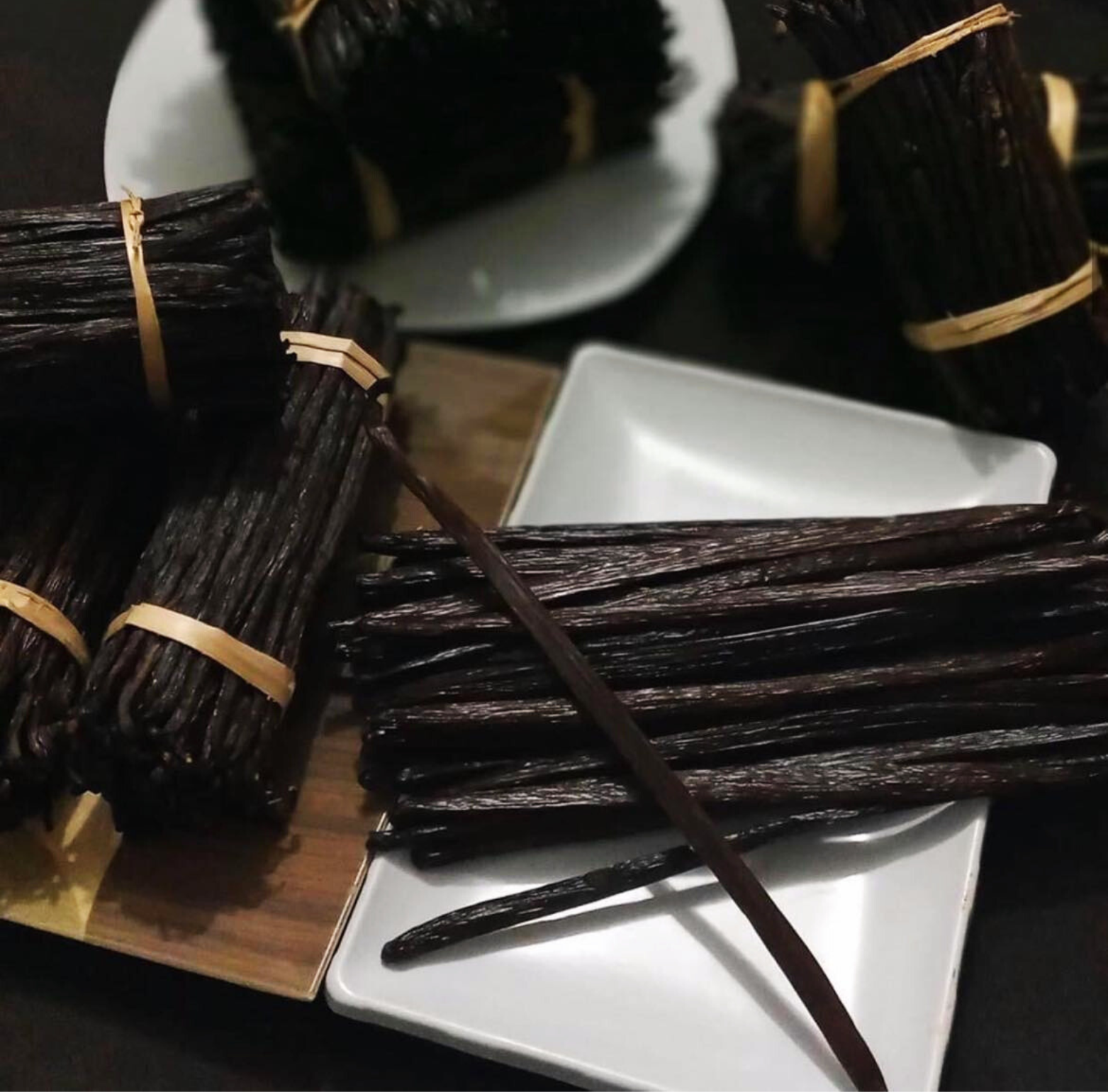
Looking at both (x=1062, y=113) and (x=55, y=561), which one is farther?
(x=1062, y=113)

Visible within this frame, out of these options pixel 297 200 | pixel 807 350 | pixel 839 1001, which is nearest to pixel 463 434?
pixel 297 200

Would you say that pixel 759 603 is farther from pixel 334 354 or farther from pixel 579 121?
pixel 579 121

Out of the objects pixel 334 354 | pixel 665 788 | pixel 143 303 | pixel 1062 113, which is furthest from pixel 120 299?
pixel 1062 113

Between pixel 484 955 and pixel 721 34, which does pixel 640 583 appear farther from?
pixel 721 34

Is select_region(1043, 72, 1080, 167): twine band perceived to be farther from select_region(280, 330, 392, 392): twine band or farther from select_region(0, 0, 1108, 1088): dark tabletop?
select_region(280, 330, 392, 392): twine band

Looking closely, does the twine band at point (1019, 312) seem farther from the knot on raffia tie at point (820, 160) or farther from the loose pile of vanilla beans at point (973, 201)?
the knot on raffia tie at point (820, 160)

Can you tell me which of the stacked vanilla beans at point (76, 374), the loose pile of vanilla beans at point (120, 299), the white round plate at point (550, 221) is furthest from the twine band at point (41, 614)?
the white round plate at point (550, 221)
